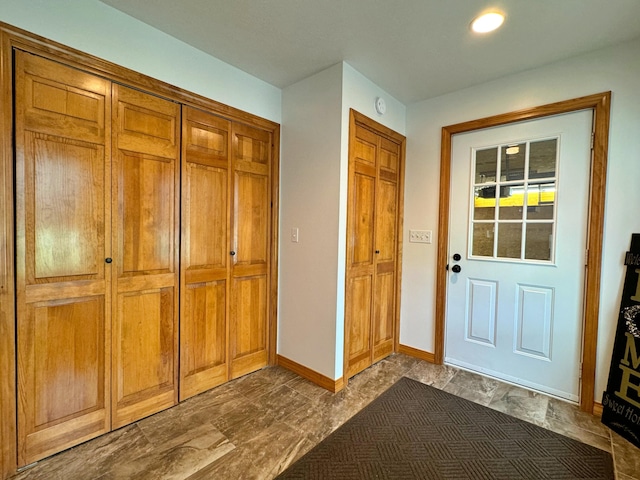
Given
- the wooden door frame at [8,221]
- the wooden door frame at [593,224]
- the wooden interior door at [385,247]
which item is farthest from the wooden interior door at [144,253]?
the wooden door frame at [593,224]

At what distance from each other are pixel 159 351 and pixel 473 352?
8.36ft

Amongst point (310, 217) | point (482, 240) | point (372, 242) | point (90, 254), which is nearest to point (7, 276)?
point (90, 254)

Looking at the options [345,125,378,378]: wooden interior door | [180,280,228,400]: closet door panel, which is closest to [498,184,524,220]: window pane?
[345,125,378,378]: wooden interior door

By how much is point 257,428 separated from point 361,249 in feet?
4.94

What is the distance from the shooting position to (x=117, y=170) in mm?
1786

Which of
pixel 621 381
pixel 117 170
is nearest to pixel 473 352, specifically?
pixel 621 381

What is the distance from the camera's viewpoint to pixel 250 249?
2.53 m

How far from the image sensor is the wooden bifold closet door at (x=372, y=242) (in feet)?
7.98

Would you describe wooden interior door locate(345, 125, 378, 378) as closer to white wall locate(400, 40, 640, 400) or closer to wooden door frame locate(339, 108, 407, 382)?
wooden door frame locate(339, 108, 407, 382)

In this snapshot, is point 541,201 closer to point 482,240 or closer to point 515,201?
point 515,201

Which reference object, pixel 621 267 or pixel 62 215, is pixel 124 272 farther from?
pixel 621 267

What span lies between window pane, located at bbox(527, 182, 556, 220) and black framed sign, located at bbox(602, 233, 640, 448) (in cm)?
50

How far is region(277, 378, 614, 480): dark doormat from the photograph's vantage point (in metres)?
1.54

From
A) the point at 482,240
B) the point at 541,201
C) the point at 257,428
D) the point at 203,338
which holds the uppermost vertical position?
the point at 541,201
